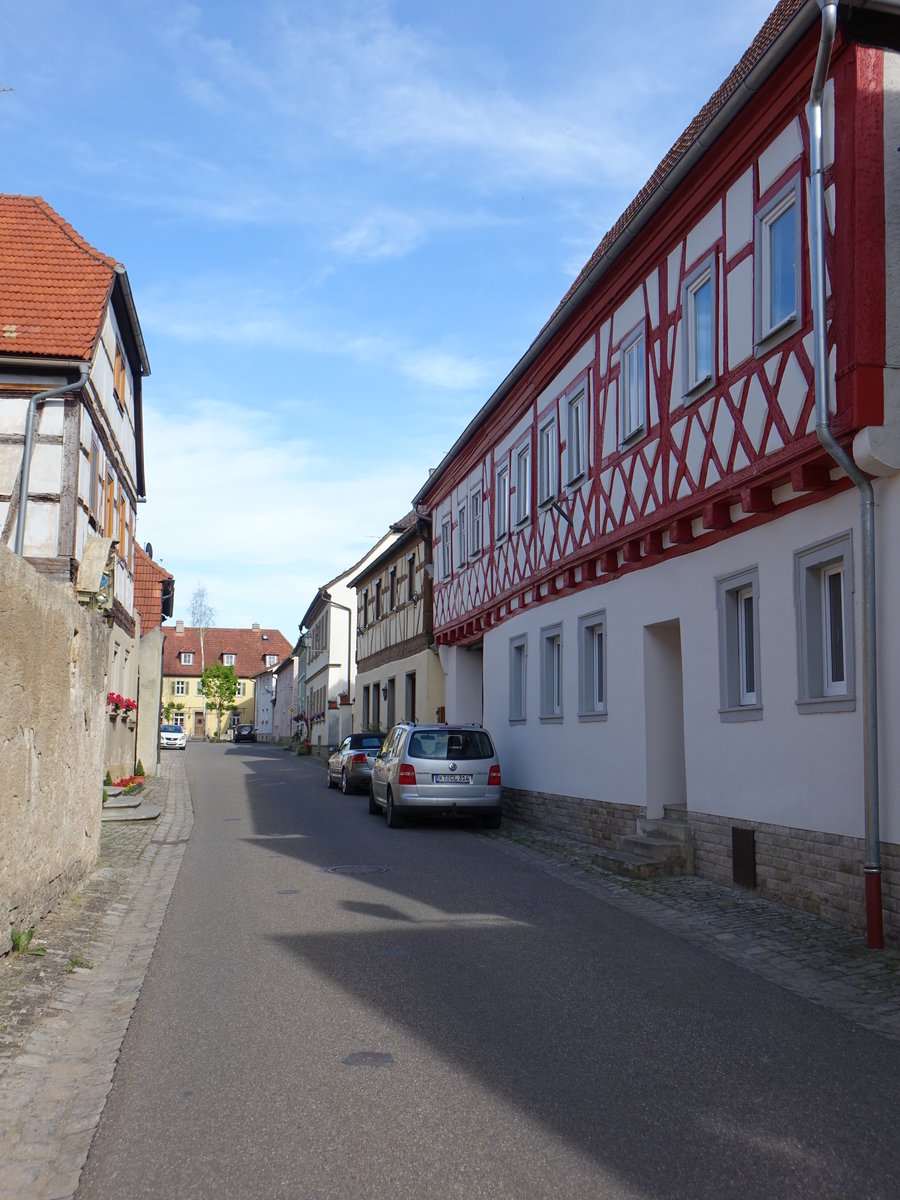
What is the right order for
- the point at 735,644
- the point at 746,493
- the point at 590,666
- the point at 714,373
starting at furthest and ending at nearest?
the point at 590,666, the point at 714,373, the point at 735,644, the point at 746,493

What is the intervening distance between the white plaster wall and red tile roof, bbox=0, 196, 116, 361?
863 cm

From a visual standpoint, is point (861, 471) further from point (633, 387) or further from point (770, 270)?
point (633, 387)

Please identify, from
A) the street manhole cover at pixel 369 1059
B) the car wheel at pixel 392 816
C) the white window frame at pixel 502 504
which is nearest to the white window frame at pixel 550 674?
the car wheel at pixel 392 816

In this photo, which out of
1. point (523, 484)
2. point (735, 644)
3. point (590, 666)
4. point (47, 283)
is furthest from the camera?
point (523, 484)

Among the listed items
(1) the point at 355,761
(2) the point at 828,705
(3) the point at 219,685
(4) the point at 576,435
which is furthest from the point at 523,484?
(3) the point at 219,685

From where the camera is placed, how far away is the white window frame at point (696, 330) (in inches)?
485

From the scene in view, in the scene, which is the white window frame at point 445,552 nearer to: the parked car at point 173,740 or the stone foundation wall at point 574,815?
the stone foundation wall at point 574,815

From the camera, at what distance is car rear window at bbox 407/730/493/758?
59.3 ft

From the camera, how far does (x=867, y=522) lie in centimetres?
902

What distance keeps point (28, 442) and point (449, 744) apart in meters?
7.70

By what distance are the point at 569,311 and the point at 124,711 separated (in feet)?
38.5

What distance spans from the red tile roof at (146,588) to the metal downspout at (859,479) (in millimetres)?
21254

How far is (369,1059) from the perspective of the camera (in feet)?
18.3

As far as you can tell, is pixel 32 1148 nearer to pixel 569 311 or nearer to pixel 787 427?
pixel 787 427
